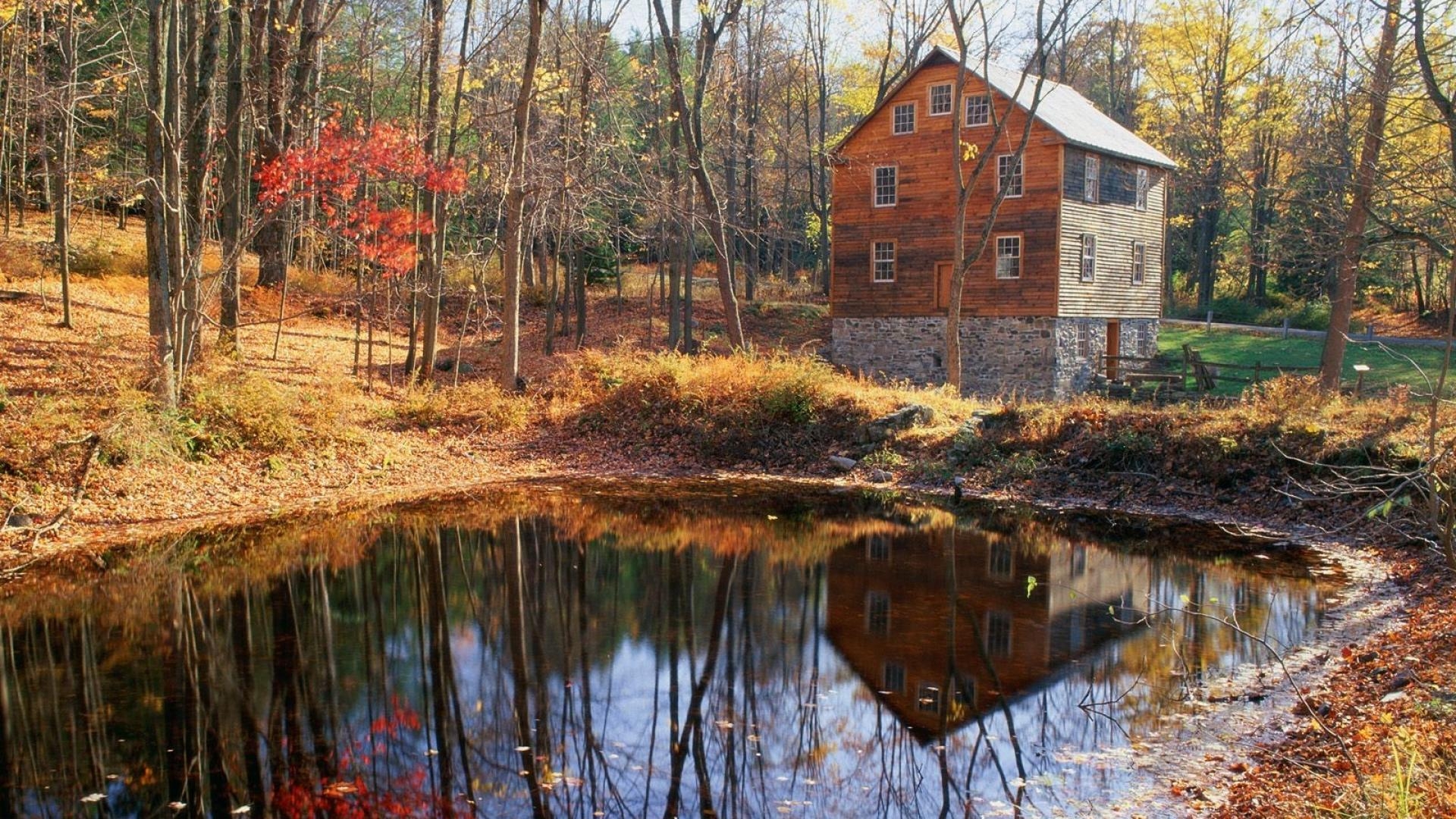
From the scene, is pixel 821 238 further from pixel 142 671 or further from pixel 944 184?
pixel 142 671

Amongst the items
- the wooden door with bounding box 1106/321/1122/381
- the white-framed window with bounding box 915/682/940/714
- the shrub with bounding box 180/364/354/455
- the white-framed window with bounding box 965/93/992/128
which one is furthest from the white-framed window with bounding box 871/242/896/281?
the white-framed window with bounding box 915/682/940/714

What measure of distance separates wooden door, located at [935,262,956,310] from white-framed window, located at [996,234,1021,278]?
1498mm

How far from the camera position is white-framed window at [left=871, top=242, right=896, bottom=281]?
32625mm

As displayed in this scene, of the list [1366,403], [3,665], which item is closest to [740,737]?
[3,665]

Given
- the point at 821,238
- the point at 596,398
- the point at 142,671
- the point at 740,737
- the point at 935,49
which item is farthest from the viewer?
the point at 821,238

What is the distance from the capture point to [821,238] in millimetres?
45531

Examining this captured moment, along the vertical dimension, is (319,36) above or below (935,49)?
below

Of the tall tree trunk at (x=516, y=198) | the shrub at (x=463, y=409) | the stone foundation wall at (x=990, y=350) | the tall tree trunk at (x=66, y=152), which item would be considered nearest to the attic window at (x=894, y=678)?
the shrub at (x=463, y=409)

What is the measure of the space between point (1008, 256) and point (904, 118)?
5.30m

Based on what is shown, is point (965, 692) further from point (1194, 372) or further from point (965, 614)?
point (1194, 372)

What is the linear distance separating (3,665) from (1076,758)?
27.6ft

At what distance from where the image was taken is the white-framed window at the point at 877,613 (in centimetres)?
1012

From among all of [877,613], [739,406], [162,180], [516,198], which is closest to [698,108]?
[516,198]

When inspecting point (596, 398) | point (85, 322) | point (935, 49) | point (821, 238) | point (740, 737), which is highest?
point (935, 49)
